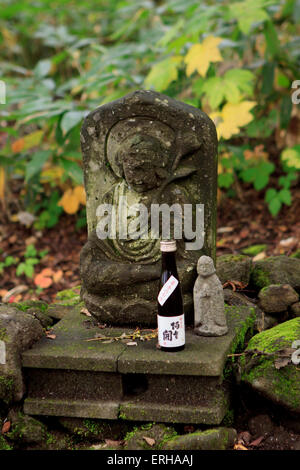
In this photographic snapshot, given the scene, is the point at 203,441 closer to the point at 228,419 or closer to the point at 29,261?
the point at 228,419

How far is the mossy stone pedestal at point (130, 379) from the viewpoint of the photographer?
9.12 ft

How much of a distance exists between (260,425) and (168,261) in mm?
1003

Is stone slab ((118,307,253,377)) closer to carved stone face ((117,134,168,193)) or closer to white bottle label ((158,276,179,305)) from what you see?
white bottle label ((158,276,179,305))

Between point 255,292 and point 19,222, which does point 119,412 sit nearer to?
point 255,292

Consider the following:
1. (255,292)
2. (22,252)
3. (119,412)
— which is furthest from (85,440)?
(22,252)

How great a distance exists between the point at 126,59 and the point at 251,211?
229cm

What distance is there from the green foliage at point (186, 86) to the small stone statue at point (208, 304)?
199cm

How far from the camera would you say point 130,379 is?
301 cm

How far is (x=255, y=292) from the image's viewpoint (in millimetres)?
4039

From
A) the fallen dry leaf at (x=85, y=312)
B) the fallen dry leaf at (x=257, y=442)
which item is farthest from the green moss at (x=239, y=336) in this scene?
the fallen dry leaf at (x=85, y=312)

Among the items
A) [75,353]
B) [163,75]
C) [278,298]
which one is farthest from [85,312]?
[163,75]

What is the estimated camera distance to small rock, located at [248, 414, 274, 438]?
2.77 m

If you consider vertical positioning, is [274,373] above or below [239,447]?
above

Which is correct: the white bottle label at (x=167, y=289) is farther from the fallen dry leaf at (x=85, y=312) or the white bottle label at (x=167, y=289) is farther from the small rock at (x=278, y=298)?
the small rock at (x=278, y=298)
